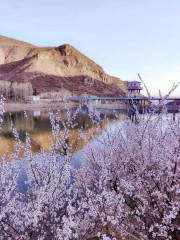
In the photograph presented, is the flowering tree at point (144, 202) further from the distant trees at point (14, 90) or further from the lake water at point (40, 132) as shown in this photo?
the distant trees at point (14, 90)


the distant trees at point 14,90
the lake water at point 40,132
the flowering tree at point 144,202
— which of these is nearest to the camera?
the flowering tree at point 144,202

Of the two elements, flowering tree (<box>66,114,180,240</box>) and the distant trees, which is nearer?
flowering tree (<box>66,114,180,240</box>)

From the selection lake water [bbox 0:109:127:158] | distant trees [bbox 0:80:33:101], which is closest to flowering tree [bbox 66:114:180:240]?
lake water [bbox 0:109:127:158]

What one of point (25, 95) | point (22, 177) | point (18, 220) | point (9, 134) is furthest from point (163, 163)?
point (25, 95)

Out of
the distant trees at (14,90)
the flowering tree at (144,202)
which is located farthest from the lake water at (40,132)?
the distant trees at (14,90)

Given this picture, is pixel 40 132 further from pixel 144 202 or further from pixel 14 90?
pixel 14 90

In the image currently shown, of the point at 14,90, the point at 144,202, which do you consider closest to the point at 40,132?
the point at 144,202

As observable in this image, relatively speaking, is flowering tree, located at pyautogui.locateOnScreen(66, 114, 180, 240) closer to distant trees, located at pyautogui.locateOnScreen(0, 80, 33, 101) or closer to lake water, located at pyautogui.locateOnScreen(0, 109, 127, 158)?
lake water, located at pyautogui.locateOnScreen(0, 109, 127, 158)

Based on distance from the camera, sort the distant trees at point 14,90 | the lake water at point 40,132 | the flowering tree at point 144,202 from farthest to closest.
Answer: the distant trees at point 14,90, the lake water at point 40,132, the flowering tree at point 144,202

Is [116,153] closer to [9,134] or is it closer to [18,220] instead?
[18,220]

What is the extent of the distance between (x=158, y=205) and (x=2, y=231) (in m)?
2.76

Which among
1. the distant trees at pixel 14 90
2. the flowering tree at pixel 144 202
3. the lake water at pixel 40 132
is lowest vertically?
the lake water at pixel 40 132

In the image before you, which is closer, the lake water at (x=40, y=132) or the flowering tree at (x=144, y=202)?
the flowering tree at (x=144, y=202)

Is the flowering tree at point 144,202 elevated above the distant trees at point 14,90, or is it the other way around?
the distant trees at point 14,90
